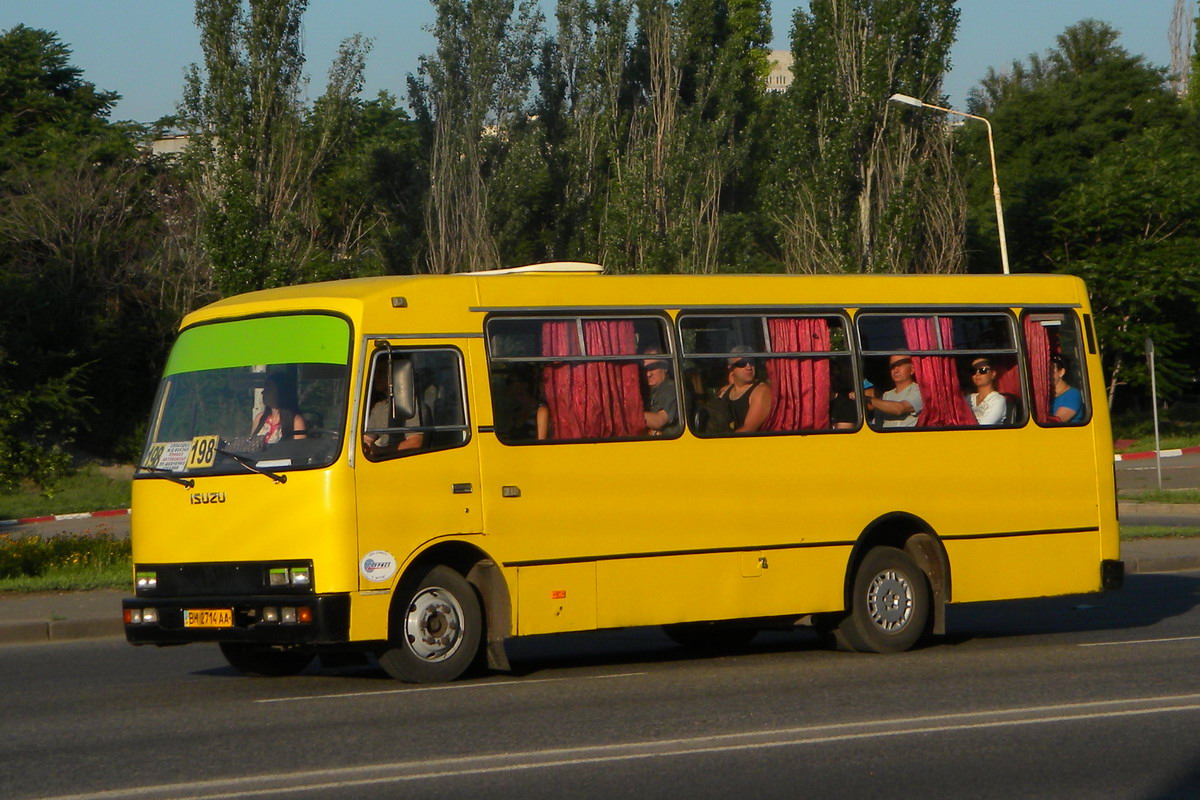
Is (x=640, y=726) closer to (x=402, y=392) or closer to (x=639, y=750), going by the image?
(x=639, y=750)

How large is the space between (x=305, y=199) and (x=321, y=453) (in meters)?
33.5

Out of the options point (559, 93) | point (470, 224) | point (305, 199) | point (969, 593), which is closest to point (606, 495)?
point (969, 593)

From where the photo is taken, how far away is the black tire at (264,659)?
39.0 ft

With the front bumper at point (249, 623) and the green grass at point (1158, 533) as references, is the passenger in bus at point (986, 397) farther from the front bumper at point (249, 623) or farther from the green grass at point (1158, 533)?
the green grass at point (1158, 533)

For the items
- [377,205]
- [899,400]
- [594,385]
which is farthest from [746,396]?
[377,205]

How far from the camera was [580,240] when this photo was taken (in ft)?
185

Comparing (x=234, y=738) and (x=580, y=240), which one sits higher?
(x=580, y=240)

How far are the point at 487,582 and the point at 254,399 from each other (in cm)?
188

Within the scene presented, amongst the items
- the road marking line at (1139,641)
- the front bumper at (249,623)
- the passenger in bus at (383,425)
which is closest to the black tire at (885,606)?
the road marking line at (1139,641)

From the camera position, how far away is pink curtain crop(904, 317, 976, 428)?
1309cm

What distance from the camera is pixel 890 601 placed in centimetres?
1271

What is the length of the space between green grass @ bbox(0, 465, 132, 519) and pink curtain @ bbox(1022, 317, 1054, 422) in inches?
1040

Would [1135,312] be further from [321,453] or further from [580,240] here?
[321,453]

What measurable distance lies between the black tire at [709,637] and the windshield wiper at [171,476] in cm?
370
